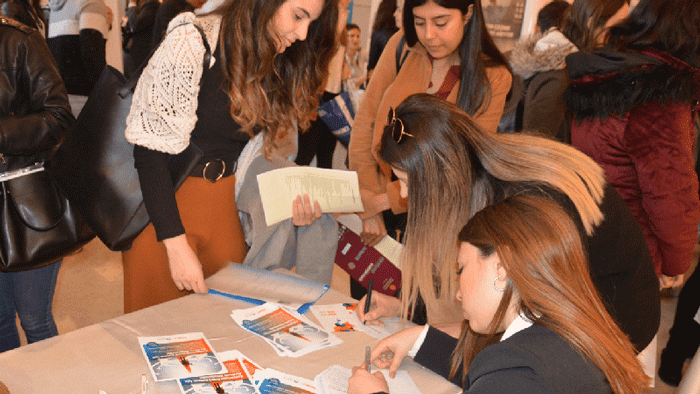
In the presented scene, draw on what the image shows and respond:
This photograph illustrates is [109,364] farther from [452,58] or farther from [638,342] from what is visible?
[452,58]

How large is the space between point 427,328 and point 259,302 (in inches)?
18.5

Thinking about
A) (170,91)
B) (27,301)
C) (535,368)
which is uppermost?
(170,91)

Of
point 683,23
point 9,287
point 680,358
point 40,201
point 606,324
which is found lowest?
point 680,358

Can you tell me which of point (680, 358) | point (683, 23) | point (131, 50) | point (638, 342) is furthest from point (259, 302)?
point (131, 50)

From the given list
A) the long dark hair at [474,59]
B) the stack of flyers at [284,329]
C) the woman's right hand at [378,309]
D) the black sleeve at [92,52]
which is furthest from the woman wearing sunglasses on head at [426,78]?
the black sleeve at [92,52]

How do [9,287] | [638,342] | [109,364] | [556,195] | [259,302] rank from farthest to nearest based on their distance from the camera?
[9,287] → [259,302] → [638,342] → [109,364] → [556,195]

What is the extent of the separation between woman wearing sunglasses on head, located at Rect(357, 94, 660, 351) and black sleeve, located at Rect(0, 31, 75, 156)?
1.03 metres

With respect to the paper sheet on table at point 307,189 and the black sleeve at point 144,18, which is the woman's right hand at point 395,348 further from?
the black sleeve at point 144,18

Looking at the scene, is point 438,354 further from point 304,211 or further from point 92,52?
point 92,52

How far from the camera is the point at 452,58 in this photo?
184 cm

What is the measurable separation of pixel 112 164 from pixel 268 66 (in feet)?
1.59

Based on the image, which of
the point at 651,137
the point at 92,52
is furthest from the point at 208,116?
the point at 92,52

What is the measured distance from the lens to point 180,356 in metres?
1.18

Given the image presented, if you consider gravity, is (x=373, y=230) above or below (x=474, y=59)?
below
